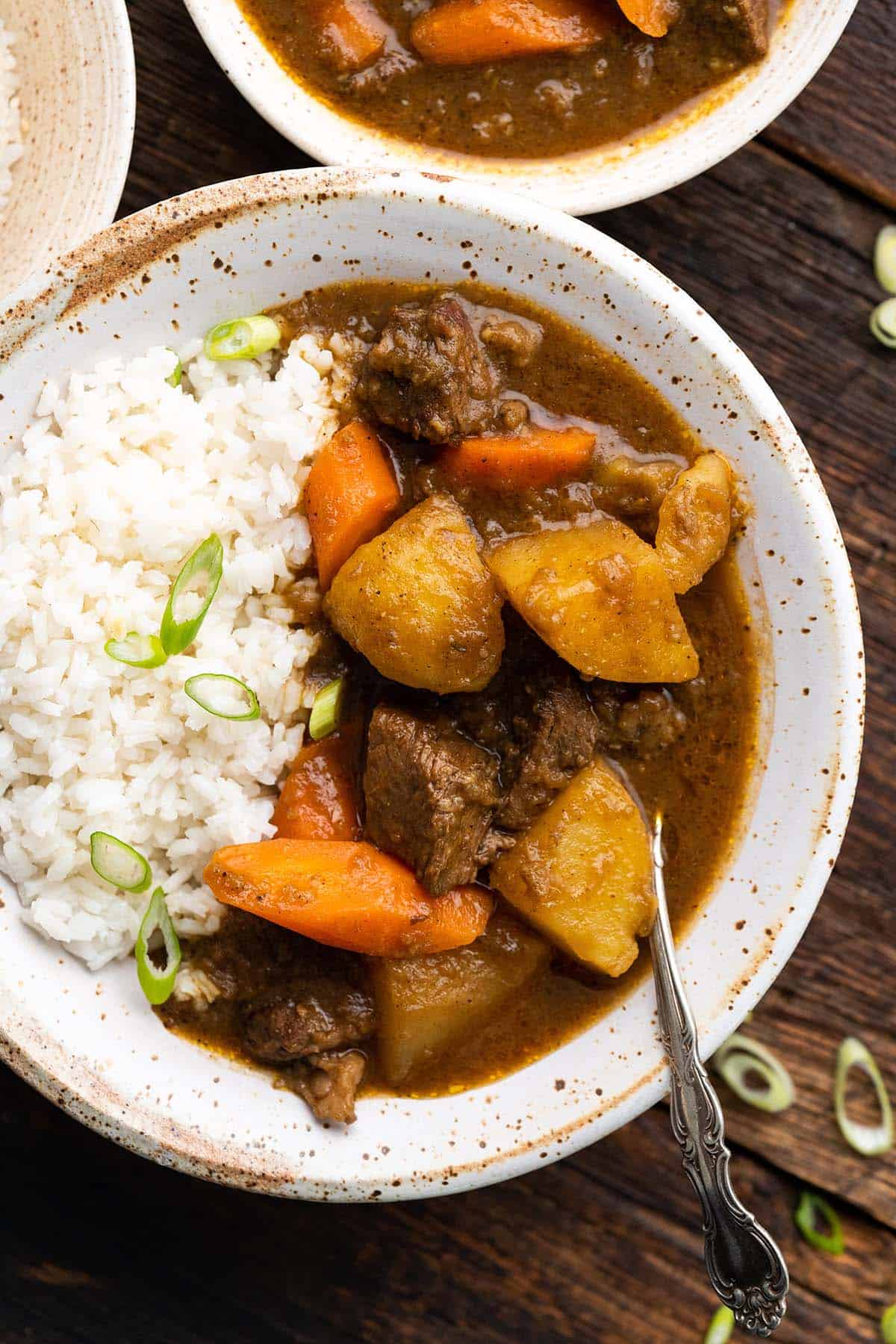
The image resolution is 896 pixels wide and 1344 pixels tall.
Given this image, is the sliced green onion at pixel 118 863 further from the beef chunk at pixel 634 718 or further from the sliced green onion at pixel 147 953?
the beef chunk at pixel 634 718

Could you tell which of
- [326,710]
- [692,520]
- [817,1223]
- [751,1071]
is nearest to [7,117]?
[326,710]

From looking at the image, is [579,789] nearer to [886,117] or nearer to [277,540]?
[277,540]

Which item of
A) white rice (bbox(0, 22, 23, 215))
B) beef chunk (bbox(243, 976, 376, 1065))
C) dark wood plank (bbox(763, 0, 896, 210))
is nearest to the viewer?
beef chunk (bbox(243, 976, 376, 1065))

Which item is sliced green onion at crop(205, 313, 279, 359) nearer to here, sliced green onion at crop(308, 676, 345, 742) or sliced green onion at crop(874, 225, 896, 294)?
sliced green onion at crop(308, 676, 345, 742)

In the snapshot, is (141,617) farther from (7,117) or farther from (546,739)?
(7,117)

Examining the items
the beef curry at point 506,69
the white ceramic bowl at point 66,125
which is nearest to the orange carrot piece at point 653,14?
the beef curry at point 506,69

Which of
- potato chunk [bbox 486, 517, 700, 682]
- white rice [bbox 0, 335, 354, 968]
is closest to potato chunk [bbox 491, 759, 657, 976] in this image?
potato chunk [bbox 486, 517, 700, 682]

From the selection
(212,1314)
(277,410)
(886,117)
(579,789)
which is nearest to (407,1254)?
(212,1314)
